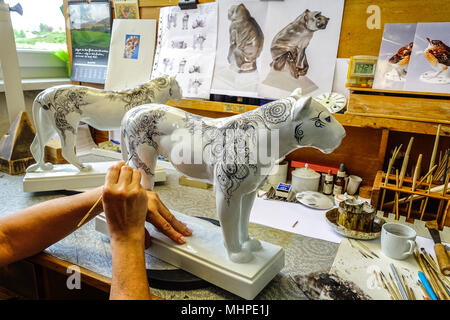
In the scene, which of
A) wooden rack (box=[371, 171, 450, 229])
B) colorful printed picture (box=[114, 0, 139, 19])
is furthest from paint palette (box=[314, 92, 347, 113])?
colorful printed picture (box=[114, 0, 139, 19])

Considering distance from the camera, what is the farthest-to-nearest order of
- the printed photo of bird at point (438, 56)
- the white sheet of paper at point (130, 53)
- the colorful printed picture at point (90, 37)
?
the colorful printed picture at point (90, 37) < the white sheet of paper at point (130, 53) < the printed photo of bird at point (438, 56)

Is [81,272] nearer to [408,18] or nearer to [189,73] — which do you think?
[189,73]

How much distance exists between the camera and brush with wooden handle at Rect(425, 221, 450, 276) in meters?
0.74

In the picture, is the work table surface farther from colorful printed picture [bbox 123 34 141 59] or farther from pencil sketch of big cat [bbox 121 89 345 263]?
colorful printed picture [bbox 123 34 141 59]

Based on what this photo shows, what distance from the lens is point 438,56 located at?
3.34ft

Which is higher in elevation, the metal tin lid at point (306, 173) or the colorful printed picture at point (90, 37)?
the colorful printed picture at point (90, 37)

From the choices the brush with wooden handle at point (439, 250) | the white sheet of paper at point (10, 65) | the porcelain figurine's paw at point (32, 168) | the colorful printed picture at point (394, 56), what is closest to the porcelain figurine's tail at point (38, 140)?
the porcelain figurine's paw at point (32, 168)

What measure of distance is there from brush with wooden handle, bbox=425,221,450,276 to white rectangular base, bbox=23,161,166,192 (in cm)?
114

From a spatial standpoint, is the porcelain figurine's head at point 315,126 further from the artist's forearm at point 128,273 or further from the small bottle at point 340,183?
the small bottle at point 340,183

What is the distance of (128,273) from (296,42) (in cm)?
109

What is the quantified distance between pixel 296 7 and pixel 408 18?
407 mm

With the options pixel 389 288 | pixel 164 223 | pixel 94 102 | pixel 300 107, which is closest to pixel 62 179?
pixel 94 102

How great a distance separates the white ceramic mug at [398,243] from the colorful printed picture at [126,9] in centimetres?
153

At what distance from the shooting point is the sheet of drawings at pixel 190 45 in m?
1.44
